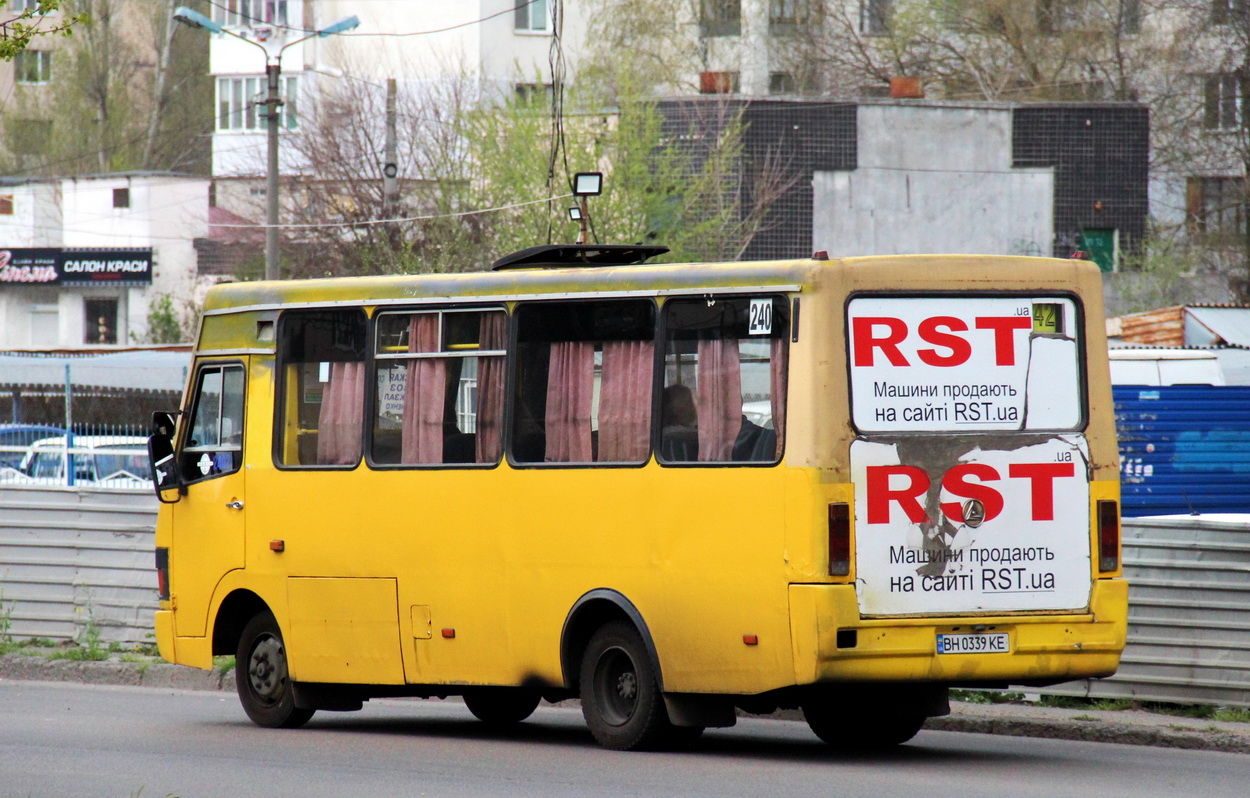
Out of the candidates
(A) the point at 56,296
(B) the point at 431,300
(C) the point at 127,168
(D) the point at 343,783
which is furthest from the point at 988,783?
(C) the point at 127,168

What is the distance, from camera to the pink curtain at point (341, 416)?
1165 cm

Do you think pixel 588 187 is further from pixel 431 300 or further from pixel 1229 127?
pixel 1229 127

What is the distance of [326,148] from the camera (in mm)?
52469

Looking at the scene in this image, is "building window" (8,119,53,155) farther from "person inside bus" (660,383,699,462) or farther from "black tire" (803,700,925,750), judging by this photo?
"person inside bus" (660,383,699,462)

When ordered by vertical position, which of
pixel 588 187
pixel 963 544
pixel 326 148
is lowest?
pixel 963 544

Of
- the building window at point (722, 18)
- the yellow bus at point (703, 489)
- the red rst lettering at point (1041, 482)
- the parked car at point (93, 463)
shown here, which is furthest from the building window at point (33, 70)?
the red rst lettering at point (1041, 482)

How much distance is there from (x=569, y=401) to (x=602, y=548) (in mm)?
866

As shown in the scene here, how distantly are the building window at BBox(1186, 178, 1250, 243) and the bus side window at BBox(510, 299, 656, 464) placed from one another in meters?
42.5

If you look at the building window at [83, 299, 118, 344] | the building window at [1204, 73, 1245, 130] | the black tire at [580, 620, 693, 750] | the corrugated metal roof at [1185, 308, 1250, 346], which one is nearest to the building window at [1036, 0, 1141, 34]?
the building window at [1204, 73, 1245, 130]

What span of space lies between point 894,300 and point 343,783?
3582mm

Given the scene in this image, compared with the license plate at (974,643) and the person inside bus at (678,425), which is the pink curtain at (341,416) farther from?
the license plate at (974,643)

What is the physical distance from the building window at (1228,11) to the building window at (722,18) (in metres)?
15.8

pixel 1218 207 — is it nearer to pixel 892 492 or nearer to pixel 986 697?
pixel 986 697

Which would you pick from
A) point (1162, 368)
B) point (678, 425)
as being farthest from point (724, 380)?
point (1162, 368)
